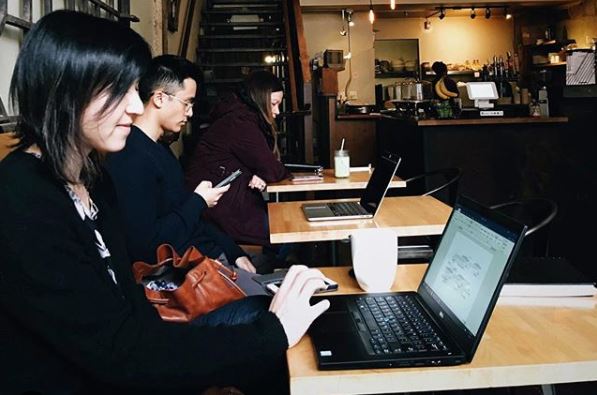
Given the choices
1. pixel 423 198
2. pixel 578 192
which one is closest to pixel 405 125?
pixel 578 192

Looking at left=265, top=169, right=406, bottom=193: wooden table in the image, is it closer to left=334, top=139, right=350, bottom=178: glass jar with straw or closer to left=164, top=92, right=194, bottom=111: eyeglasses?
left=334, top=139, right=350, bottom=178: glass jar with straw

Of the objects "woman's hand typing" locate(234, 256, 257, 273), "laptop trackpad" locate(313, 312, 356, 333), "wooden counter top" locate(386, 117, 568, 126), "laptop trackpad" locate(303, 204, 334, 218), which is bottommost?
"woman's hand typing" locate(234, 256, 257, 273)

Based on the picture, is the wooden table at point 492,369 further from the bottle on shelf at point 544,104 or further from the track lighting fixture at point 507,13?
the track lighting fixture at point 507,13

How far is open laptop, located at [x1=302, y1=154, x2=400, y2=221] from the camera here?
241 cm

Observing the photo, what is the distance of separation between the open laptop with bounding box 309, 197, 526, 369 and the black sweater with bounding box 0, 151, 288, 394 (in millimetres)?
145

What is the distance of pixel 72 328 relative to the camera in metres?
0.99

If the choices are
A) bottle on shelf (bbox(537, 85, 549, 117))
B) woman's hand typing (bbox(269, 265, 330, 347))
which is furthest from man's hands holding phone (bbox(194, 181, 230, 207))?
bottle on shelf (bbox(537, 85, 549, 117))

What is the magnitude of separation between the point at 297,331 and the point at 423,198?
6.09ft

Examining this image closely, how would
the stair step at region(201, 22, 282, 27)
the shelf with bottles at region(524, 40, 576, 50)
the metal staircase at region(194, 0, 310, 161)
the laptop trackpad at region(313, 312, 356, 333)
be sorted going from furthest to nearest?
the shelf with bottles at region(524, 40, 576, 50)
the stair step at region(201, 22, 282, 27)
the metal staircase at region(194, 0, 310, 161)
the laptop trackpad at region(313, 312, 356, 333)

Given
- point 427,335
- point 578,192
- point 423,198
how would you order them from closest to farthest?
point 427,335
point 423,198
point 578,192

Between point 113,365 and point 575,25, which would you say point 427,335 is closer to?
point 113,365

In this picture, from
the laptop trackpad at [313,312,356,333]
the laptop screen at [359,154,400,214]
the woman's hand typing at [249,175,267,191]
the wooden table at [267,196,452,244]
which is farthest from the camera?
the woman's hand typing at [249,175,267,191]

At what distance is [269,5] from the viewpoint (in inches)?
305

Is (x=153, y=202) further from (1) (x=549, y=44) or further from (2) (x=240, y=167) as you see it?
(1) (x=549, y=44)
